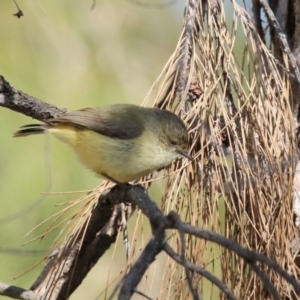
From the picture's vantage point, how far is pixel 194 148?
5.68ft

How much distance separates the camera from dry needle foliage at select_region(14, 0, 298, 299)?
4.98ft

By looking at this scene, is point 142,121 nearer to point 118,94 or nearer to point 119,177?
point 119,177

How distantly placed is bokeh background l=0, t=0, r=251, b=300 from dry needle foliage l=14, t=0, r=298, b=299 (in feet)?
2.20

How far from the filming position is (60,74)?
2.64 meters

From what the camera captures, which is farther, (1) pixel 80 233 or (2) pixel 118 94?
(2) pixel 118 94

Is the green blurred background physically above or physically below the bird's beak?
above

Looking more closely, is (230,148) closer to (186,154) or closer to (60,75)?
(186,154)

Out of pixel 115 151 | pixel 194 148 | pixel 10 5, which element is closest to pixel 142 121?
pixel 115 151

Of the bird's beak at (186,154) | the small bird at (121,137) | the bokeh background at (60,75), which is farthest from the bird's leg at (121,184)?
the bokeh background at (60,75)

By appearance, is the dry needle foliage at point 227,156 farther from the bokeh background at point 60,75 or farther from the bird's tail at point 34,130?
the bokeh background at point 60,75

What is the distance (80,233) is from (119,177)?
210 mm

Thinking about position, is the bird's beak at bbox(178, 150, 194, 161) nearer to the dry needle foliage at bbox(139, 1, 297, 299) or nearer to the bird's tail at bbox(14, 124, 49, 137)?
the dry needle foliage at bbox(139, 1, 297, 299)

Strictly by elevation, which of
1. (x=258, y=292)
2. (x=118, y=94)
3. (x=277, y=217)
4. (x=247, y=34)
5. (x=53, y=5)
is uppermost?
(x=53, y=5)

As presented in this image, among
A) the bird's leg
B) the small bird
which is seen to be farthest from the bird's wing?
the bird's leg
